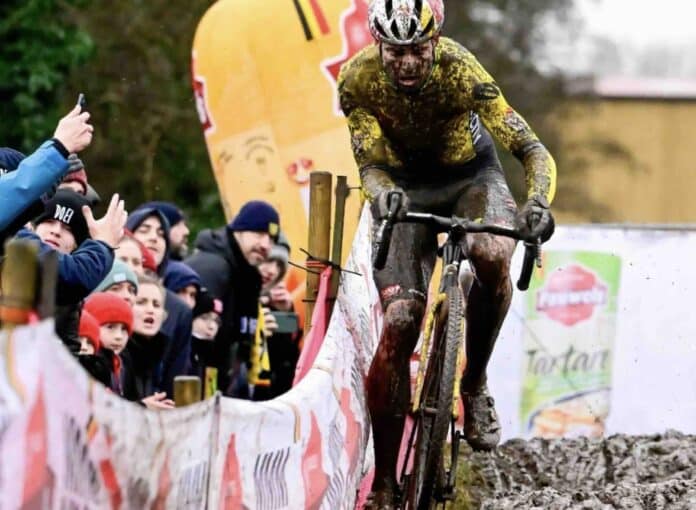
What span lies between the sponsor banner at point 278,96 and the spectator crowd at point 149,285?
1229 mm

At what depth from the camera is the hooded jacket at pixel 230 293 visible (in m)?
11.0

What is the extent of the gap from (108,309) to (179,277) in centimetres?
220

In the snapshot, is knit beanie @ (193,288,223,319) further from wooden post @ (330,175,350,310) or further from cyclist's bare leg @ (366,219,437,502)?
cyclist's bare leg @ (366,219,437,502)

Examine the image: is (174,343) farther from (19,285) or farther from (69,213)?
(19,285)

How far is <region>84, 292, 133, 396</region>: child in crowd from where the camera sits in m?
8.11

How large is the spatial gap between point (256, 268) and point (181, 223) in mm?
1026

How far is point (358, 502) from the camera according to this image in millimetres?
8258

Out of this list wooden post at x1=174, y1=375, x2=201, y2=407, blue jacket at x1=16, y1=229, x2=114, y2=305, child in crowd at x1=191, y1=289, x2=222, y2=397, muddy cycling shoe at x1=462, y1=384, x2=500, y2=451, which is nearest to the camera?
wooden post at x1=174, y1=375, x2=201, y2=407

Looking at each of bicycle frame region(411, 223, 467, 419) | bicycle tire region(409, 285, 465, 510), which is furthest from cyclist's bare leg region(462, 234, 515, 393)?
bicycle tire region(409, 285, 465, 510)

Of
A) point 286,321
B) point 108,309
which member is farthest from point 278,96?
point 108,309

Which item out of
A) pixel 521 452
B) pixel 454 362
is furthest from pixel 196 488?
pixel 521 452

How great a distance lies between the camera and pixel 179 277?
10359mm

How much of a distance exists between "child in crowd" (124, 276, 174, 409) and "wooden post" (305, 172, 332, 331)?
91cm

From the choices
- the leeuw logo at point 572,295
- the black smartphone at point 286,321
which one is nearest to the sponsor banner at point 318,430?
the black smartphone at point 286,321
